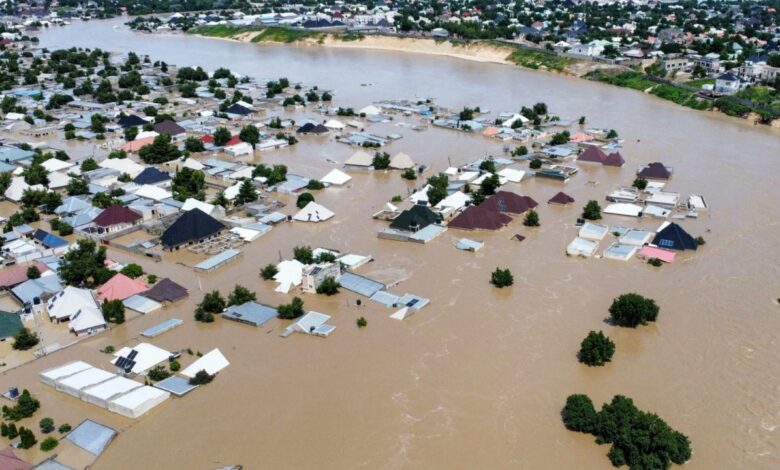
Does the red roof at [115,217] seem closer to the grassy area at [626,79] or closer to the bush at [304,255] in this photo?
the bush at [304,255]

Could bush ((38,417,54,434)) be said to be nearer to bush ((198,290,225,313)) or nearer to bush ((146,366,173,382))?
bush ((146,366,173,382))

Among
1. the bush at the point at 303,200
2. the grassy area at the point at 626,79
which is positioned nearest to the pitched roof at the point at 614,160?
the bush at the point at 303,200

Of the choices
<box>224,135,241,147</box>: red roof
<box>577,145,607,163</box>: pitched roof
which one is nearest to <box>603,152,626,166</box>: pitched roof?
<box>577,145,607,163</box>: pitched roof

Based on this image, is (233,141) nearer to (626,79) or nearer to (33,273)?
(33,273)

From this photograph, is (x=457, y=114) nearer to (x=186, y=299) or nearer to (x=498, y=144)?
(x=498, y=144)

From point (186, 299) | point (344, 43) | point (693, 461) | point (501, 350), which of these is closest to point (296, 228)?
point (186, 299)

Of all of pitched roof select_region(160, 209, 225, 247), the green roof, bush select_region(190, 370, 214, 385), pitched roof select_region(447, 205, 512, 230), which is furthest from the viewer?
pitched roof select_region(447, 205, 512, 230)
